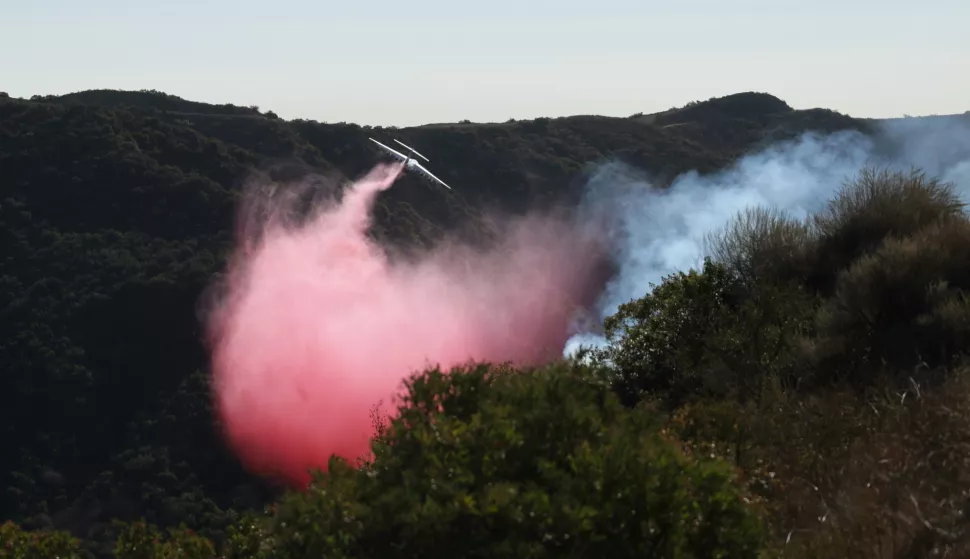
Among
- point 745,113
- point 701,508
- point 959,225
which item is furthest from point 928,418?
point 745,113

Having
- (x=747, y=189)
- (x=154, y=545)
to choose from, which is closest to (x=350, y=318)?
(x=747, y=189)

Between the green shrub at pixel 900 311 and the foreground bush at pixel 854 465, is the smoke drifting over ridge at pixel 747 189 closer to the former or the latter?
the green shrub at pixel 900 311

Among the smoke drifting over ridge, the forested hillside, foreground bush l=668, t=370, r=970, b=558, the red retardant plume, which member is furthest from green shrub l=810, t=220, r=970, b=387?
the smoke drifting over ridge

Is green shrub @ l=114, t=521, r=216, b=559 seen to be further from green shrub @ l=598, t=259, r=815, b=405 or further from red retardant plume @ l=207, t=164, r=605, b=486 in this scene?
red retardant plume @ l=207, t=164, r=605, b=486

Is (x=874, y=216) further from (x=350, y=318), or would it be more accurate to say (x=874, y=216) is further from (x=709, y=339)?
(x=350, y=318)

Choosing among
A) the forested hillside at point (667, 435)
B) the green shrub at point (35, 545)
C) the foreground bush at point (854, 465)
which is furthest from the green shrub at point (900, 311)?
the green shrub at point (35, 545)

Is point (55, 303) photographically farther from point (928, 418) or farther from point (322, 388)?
point (928, 418)

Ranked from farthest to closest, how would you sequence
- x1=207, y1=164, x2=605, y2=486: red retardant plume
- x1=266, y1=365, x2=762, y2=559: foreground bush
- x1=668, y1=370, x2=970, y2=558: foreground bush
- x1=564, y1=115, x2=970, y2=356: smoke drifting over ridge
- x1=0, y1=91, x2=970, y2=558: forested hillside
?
1. x1=564, y1=115, x2=970, y2=356: smoke drifting over ridge
2. x1=207, y1=164, x2=605, y2=486: red retardant plume
3. x1=668, y1=370, x2=970, y2=558: foreground bush
4. x1=0, y1=91, x2=970, y2=558: forested hillside
5. x1=266, y1=365, x2=762, y2=559: foreground bush
